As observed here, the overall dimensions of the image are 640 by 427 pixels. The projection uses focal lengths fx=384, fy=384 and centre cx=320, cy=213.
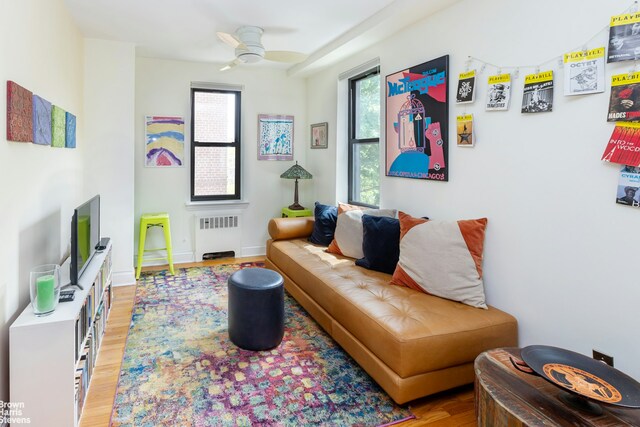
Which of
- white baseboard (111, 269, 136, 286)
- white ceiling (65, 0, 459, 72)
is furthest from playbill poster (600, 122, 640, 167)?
white baseboard (111, 269, 136, 286)

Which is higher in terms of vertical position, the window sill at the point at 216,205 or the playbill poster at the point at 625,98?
the playbill poster at the point at 625,98

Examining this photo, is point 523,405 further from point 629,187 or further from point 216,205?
point 216,205

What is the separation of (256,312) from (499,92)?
2027mm

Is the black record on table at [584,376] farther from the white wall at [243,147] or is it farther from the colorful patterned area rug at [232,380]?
the white wall at [243,147]

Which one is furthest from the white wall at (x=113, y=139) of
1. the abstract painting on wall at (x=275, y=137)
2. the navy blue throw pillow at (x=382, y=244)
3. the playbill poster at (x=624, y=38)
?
the playbill poster at (x=624, y=38)

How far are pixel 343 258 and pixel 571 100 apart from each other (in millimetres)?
2009

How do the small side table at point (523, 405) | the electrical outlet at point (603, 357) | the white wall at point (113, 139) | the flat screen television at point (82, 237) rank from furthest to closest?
the white wall at point (113, 139)
the flat screen television at point (82, 237)
the electrical outlet at point (603, 357)
the small side table at point (523, 405)

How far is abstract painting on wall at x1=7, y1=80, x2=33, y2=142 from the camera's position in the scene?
1777mm

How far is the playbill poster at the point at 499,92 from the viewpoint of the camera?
2.26 meters

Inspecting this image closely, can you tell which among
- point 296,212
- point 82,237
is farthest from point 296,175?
point 82,237

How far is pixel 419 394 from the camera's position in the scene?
6.28 ft

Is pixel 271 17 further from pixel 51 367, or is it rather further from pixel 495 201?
pixel 51 367

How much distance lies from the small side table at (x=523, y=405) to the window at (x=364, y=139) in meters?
2.53

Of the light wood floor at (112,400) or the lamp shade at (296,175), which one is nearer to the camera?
the light wood floor at (112,400)
